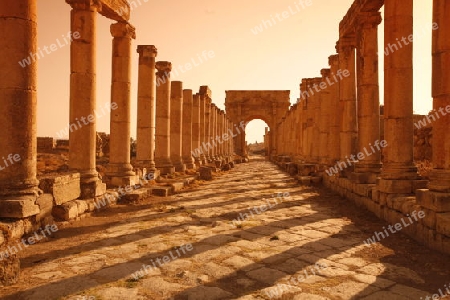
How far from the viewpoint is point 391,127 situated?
26.8 feet

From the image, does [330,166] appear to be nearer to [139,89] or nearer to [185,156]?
[139,89]

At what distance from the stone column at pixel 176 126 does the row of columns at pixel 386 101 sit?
A: 7.25m

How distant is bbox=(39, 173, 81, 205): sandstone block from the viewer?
7.16m

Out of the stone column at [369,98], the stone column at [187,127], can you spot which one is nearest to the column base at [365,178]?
the stone column at [369,98]

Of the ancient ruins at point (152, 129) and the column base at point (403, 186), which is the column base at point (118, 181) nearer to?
the ancient ruins at point (152, 129)

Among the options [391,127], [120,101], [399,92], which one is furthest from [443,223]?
[120,101]

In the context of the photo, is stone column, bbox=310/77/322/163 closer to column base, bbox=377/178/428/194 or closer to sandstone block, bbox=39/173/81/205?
column base, bbox=377/178/428/194

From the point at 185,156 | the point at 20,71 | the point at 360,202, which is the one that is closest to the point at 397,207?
the point at 360,202

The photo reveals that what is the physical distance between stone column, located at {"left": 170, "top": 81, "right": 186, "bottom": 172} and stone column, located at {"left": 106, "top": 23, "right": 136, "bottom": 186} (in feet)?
23.0

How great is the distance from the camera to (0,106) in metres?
6.27

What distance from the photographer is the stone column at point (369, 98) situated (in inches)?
411

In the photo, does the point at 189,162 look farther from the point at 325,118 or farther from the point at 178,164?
the point at 325,118

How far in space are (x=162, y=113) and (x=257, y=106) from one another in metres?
33.3

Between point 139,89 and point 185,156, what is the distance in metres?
7.65
